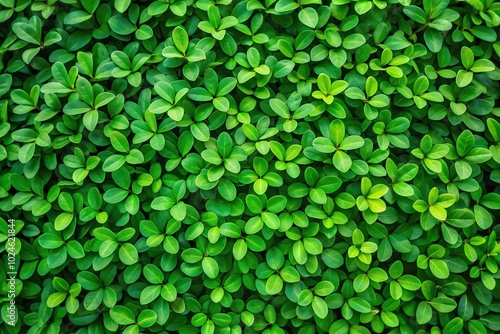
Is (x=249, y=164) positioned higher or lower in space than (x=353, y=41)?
lower

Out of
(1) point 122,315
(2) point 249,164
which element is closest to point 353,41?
(2) point 249,164

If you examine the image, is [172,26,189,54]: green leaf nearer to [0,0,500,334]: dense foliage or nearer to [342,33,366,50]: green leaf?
[0,0,500,334]: dense foliage

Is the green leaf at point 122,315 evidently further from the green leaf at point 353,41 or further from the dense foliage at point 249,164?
the green leaf at point 353,41

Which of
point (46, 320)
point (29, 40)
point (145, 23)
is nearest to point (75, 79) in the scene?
point (29, 40)

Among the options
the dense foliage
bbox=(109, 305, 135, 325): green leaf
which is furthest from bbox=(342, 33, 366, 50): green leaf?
bbox=(109, 305, 135, 325): green leaf

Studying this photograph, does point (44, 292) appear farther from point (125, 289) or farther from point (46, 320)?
point (125, 289)

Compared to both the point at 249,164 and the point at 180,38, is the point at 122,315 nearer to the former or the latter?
the point at 249,164

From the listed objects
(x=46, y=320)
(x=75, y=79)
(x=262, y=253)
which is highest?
(x=75, y=79)

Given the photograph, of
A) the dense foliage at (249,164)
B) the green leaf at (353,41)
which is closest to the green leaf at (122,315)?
the dense foliage at (249,164)
